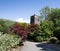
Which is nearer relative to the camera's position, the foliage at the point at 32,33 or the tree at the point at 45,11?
the foliage at the point at 32,33

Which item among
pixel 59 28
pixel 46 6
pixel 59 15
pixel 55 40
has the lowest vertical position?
pixel 55 40

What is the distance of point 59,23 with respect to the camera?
32.1 meters

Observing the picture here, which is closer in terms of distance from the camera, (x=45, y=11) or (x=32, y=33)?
(x=32, y=33)

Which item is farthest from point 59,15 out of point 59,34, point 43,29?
point 59,34

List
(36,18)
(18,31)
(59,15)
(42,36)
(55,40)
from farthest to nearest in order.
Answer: (36,18) → (59,15) → (42,36) → (55,40) → (18,31)

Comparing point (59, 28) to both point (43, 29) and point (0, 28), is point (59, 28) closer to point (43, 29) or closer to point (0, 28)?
point (43, 29)

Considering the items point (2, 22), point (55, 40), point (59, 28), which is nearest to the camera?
point (2, 22)

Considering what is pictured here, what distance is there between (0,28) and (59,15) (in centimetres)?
2729

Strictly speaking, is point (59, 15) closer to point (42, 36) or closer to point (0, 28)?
point (42, 36)

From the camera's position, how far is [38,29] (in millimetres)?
41281

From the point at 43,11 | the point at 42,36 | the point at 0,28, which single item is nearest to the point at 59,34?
the point at 42,36

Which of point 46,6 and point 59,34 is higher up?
point 46,6

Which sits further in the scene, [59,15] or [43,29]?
[59,15]

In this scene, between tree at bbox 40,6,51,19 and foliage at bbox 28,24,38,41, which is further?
tree at bbox 40,6,51,19
